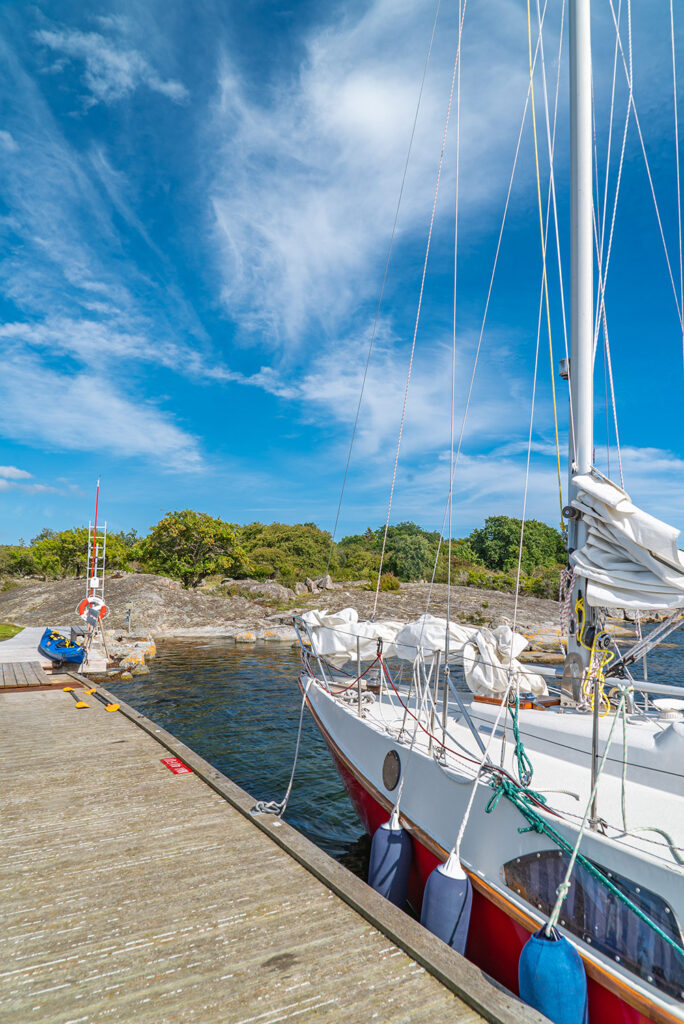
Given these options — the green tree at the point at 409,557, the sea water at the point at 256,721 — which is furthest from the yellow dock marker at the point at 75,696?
the green tree at the point at 409,557

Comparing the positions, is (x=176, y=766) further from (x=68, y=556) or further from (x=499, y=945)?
(x=68, y=556)

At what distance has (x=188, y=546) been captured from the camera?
45906 mm

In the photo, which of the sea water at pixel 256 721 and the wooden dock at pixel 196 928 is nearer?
the wooden dock at pixel 196 928

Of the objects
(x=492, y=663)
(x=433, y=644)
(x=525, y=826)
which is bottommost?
(x=525, y=826)

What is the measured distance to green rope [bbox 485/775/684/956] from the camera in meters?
3.47

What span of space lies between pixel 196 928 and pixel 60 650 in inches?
615

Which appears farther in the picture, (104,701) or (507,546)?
(507,546)

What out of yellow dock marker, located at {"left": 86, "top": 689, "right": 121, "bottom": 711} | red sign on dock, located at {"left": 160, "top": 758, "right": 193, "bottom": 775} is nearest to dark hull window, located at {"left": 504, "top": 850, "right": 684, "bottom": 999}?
red sign on dock, located at {"left": 160, "top": 758, "right": 193, "bottom": 775}

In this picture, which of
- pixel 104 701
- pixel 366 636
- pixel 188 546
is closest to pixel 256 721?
pixel 104 701

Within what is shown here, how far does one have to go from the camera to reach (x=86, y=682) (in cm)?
1317

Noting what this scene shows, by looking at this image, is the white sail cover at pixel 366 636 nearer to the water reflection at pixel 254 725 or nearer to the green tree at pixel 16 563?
the water reflection at pixel 254 725

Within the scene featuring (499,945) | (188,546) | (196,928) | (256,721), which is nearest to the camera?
(196,928)

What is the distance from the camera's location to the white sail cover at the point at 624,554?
5.25m

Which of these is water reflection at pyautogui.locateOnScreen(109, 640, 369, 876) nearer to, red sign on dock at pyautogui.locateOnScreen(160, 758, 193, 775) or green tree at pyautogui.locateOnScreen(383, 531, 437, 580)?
red sign on dock at pyautogui.locateOnScreen(160, 758, 193, 775)
